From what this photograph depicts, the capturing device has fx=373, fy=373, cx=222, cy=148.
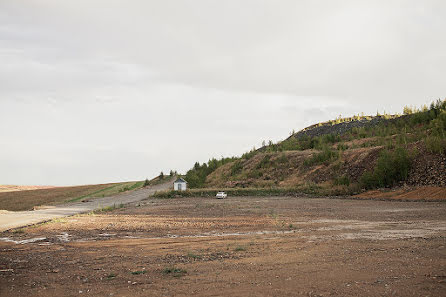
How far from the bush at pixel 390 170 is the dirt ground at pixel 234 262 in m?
20.1

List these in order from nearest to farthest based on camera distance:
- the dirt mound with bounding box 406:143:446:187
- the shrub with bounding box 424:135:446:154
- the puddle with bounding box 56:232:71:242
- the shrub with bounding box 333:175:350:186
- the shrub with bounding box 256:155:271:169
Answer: the puddle with bounding box 56:232:71:242 < the dirt mound with bounding box 406:143:446:187 < the shrub with bounding box 424:135:446:154 < the shrub with bounding box 333:175:350:186 < the shrub with bounding box 256:155:271:169

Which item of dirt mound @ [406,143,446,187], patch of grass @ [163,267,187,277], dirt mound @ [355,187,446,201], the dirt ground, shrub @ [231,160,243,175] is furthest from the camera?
shrub @ [231,160,243,175]

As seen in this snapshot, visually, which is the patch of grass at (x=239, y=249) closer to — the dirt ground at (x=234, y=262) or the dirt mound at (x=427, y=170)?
the dirt ground at (x=234, y=262)

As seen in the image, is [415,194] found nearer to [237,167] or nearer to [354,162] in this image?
[354,162]

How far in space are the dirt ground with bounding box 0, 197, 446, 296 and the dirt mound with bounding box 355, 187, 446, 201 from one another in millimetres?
13199

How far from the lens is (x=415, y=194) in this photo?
28344 millimetres

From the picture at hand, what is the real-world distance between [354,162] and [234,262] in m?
36.1

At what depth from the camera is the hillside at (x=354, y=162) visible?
110 ft

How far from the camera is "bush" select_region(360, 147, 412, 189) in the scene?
1319 inches

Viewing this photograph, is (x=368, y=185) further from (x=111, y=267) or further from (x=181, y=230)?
(x=111, y=267)

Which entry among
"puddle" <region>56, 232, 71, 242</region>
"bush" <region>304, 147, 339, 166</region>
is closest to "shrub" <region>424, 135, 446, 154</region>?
"bush" <region>304, 147, 339, 166</region>

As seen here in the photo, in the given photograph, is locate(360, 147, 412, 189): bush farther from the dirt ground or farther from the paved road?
the paved road

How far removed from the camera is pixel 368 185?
116ft

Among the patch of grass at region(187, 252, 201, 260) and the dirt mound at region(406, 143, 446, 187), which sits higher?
the dirt mound at region(406, 143, 446, 187)
